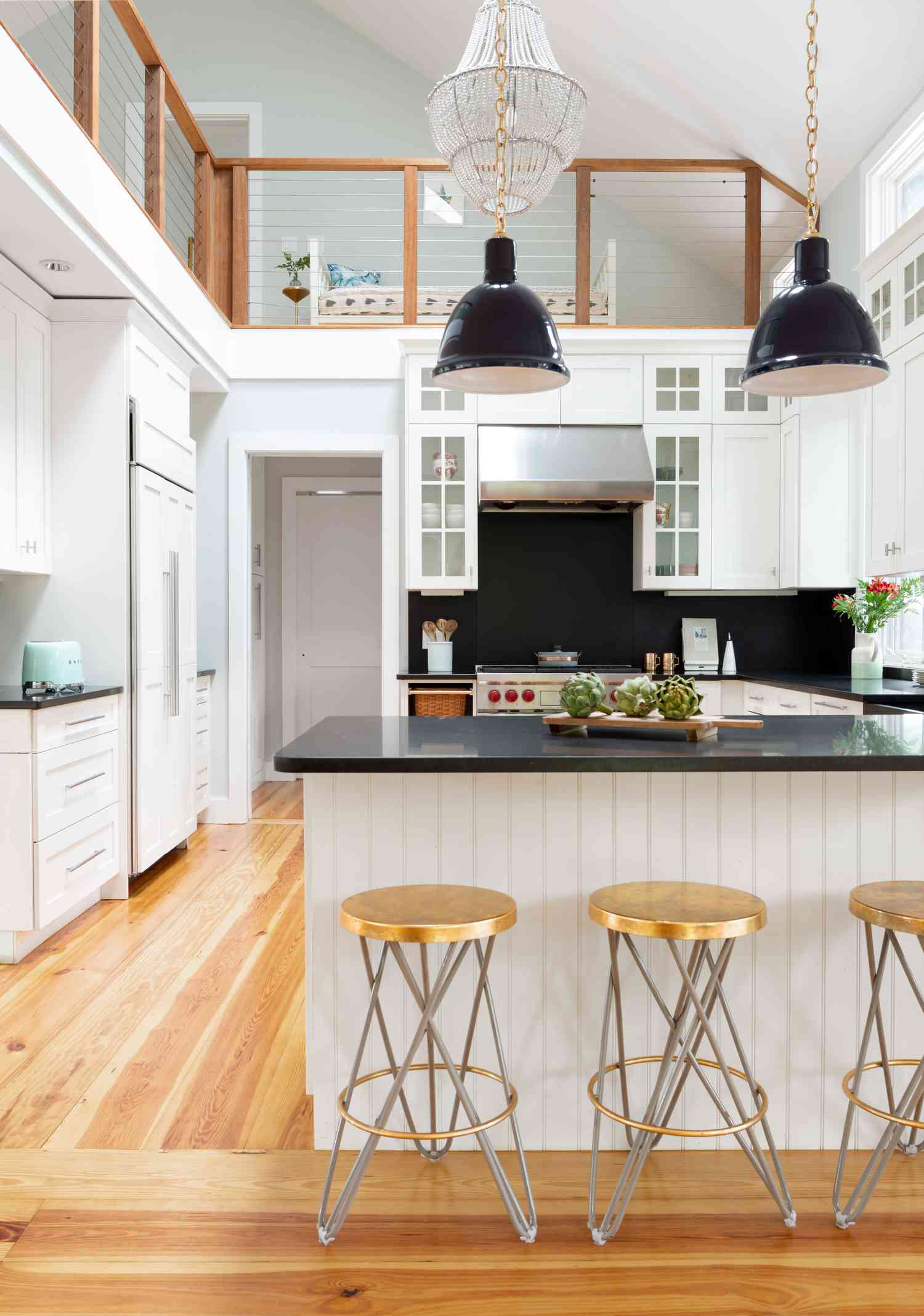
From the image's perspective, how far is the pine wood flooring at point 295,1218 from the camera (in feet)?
5.61

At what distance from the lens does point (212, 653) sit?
583 cm

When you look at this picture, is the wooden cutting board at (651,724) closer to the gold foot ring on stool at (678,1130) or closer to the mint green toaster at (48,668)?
the gold foot ring on stool at (678,1130)

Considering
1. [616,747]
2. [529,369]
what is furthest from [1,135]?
[616,747]

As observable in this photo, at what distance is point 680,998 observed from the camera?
194 cm

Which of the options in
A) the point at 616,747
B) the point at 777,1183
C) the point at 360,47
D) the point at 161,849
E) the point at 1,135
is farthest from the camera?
the point at 360,47

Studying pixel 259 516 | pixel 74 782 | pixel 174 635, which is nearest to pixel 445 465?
pixel 174 635

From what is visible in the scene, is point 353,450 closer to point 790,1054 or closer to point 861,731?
point 861,731

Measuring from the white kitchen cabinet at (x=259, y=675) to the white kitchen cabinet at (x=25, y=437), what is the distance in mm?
2739

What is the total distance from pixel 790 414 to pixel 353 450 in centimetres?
244

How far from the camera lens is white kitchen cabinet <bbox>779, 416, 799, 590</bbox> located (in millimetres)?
5199

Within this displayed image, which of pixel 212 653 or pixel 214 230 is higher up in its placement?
pixel 214 230

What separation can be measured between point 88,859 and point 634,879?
96.6 inches

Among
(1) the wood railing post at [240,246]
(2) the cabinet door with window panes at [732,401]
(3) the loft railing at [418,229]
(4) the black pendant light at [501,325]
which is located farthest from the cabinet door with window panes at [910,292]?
(1) the wood railing post at [240,246]

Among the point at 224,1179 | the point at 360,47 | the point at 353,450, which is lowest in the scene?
the point at 224,1179
